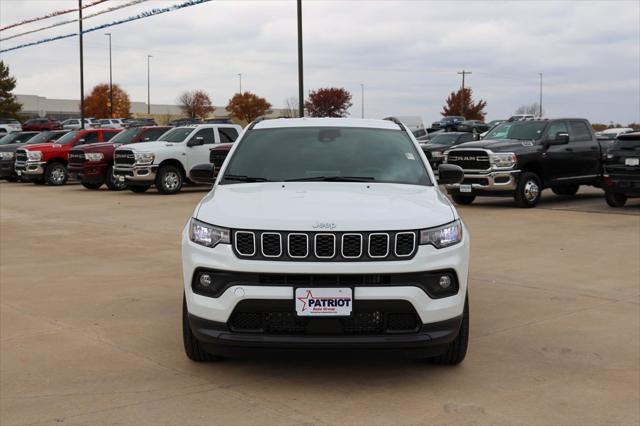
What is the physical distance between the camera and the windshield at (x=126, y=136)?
995 inches

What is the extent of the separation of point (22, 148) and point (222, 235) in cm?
2433

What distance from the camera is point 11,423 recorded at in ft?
14.3

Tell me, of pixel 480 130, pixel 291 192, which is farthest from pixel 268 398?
pixel 480 130

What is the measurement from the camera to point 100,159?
2406 cm

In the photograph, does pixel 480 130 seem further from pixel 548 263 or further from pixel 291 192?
pixel 291 192

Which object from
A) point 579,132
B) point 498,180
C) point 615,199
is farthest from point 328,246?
point 579,132

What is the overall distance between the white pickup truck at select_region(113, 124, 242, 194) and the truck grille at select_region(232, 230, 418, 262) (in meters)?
17.8

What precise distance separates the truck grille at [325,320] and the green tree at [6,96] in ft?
297

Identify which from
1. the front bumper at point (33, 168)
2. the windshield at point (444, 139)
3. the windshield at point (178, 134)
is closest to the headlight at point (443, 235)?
the windshield at point (178, 134)

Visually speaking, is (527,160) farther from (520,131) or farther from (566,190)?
(566,190)

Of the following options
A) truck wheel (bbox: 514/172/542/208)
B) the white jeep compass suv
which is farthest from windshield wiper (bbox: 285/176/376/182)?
truck wheel (bbox: 514/172/542/208)

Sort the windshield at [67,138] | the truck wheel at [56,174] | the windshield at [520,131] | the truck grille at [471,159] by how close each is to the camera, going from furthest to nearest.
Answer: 1. the windshield at [67,138]
2. the truck wheel at [56,174]
3. the windshield at [520,131]
4. the truck grille at [471,159]

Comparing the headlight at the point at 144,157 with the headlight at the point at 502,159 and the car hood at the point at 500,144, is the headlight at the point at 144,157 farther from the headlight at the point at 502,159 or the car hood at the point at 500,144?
the headlight at the point at 502,159

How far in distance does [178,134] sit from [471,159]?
31.2 ft
